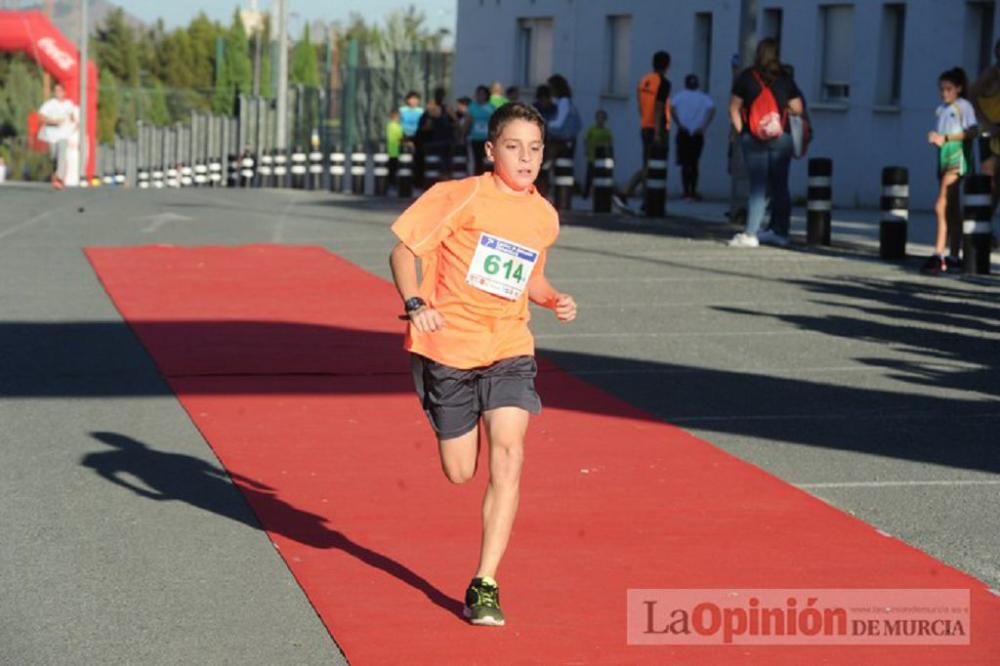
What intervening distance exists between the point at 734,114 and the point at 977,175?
3.80m

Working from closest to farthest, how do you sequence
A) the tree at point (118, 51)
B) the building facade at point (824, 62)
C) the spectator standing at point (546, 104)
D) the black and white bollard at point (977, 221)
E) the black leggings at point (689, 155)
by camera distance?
the black and white bollard at point (977, 221) < the building facade at point (824, 62) < the spectator standing at point (546, 104) < the black leggings at point (689, 155) < the tree at point (118, 51)

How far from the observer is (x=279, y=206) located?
31.7 metres

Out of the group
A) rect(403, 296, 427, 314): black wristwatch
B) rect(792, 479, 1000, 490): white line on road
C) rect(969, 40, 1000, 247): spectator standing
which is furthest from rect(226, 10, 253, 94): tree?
rect(403, 296, 427, 314): black wristwatch

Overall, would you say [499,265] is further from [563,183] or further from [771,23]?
[771,23]

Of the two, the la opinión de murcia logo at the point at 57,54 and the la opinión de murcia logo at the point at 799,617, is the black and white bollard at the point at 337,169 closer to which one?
the la opinión de murcia logo at the point at 57,54

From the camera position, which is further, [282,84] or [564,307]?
[282,84]

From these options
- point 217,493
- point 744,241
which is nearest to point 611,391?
point 217,493

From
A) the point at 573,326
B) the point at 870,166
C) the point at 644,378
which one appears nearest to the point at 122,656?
the point at 644,378

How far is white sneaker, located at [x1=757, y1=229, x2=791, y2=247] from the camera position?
22.9m

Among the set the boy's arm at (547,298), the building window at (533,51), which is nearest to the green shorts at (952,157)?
the boy's arm at (547,298)

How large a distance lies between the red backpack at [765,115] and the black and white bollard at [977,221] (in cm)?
334

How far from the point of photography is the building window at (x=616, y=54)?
43844mm

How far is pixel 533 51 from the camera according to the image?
49406 mm

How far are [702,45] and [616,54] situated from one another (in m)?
4.65
